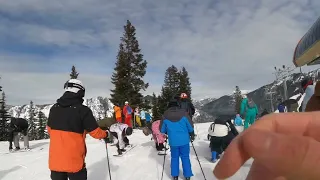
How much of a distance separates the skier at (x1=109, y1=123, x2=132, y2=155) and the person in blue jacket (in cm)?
347

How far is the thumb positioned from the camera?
2.04 ft

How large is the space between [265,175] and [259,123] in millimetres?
123

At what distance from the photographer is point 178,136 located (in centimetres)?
729

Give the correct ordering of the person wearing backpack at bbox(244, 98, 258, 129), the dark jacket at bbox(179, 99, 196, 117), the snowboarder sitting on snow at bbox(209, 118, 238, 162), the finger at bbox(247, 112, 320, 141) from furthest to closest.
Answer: the person wearing backpack at bbox(244, 98, 258, 129), the dark jacket at bbox(179, 99, 196, 117), the snowboarder sitting on snow at bbox(209, 118, 238, 162), the finger at bbox(247, 112, 320, 141)

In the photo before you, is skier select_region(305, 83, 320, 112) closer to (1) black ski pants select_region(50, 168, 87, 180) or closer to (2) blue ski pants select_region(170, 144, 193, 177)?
(1) black ski pants select_region(50, 168, 87, 180)

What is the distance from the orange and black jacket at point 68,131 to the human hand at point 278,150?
4221 mm

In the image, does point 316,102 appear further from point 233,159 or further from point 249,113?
point 249,113

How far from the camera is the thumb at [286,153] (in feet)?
2.04

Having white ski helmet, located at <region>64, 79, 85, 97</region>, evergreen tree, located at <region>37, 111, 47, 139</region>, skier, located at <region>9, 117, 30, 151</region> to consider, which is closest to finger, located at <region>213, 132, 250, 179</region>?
white ski helmet, located at <region>64, 79, 85, 97</region>

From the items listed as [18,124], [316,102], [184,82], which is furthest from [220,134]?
[184,82]

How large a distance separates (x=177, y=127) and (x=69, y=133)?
3275mm

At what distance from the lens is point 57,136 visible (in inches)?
185

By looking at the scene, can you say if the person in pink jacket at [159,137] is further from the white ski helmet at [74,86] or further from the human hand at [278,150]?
the human hand at [278,150]

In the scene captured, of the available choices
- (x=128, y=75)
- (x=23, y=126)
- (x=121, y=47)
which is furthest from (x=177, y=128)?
(x=121, y=47)
